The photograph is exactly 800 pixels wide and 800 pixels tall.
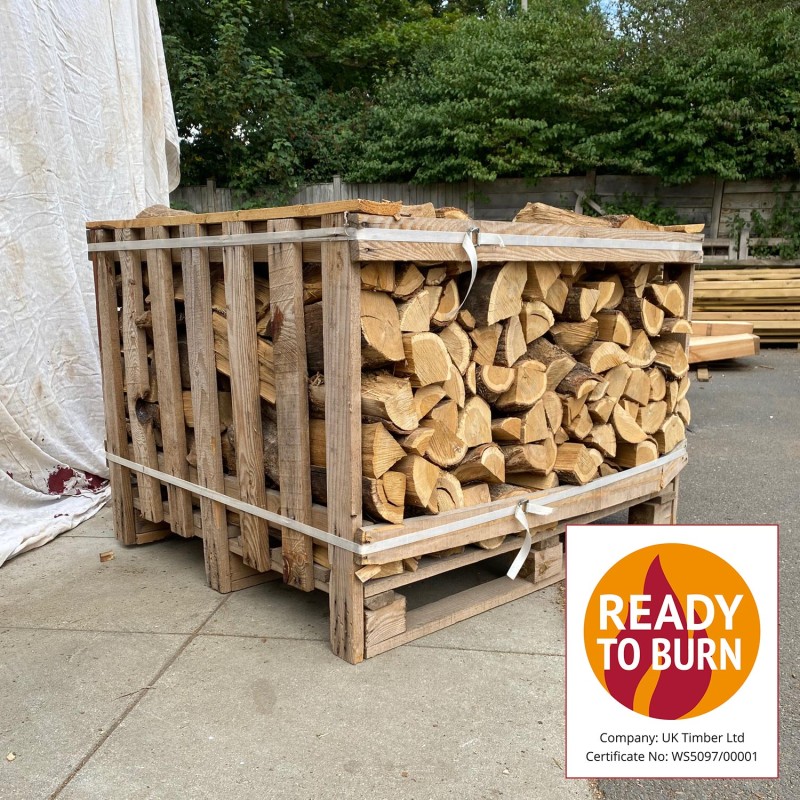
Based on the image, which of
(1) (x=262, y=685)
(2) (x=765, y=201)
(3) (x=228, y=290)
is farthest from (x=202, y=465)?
(2) (x=765, y=201)

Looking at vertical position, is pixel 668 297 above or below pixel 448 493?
above

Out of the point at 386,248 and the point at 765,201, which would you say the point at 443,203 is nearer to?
the point at 765,201

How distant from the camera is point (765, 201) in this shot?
10938mm

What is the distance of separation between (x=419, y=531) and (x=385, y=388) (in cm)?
51

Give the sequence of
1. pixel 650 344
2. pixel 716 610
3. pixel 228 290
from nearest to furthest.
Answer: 1. pixel 716 610
2. pixel 228 290
3. pixel 650 344

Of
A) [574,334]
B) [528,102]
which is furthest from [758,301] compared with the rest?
[574,334]

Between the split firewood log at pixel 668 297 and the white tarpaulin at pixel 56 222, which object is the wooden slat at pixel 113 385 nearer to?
the white tarpaulin at pixel 56 222

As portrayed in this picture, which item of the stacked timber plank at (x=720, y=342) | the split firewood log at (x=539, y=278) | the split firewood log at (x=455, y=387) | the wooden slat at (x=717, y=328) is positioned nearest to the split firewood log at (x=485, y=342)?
the split firewood log at (x=455, y=387)

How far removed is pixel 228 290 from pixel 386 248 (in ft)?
2.46

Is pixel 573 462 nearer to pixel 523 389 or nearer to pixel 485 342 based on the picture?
pixel 523 389

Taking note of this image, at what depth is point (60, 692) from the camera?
2379 millimetres

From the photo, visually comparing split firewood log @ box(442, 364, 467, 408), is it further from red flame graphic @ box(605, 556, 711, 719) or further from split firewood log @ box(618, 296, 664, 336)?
split firewood log @ box(618, 296, 664, 336)

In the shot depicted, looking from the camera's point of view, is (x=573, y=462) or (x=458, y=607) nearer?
(x=458, y=607)

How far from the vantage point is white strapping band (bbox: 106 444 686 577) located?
2464mm
